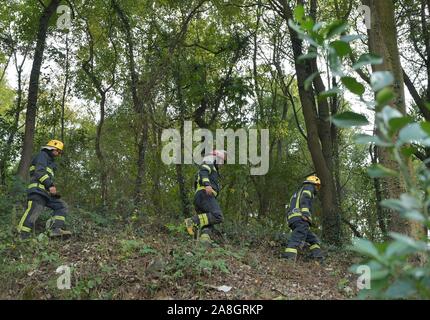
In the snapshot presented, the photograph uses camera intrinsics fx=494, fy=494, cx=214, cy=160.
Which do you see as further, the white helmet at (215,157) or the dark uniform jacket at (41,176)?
the white helmet at (215,157)

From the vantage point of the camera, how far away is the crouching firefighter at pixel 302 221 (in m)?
9.34

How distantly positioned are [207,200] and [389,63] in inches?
167

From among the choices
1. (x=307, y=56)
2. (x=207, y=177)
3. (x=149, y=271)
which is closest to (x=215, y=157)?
(x=207, y=177)

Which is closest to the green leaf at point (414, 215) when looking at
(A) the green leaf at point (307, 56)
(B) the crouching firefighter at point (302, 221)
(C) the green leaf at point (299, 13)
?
(A) the green leaf at point (307, 56)

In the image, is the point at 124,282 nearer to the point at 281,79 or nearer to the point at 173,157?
the point at 173,157

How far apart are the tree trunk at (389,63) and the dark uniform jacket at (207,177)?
3.38 meters

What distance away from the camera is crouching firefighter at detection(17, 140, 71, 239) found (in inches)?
339

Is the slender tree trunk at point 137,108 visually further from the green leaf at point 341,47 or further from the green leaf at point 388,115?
the green leaf at point 388,115

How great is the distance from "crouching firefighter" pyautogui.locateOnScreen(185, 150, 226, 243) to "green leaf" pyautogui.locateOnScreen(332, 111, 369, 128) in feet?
24.4

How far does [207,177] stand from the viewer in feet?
31.9

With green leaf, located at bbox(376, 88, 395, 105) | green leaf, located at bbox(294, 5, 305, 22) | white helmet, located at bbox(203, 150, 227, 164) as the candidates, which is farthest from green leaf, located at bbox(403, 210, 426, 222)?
white helmet, located at bbox(203, 150, 227, 164)

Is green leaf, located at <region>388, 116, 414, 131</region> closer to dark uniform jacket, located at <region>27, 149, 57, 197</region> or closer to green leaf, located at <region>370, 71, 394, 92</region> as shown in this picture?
green leaf, located at <region>370, 71, 394, 92</region>

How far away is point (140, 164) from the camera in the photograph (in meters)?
13.4
